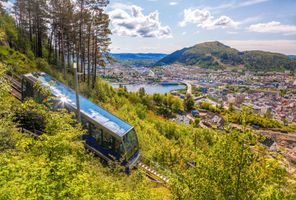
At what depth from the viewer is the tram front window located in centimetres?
1157

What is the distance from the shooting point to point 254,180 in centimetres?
487

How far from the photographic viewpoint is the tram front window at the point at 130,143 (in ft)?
37.9

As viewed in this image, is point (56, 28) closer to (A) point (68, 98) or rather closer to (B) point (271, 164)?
(A) point (68, 98)

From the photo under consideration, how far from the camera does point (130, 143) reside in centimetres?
1210

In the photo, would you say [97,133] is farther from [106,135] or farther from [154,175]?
[154,175]

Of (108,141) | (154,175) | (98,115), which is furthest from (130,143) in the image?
(154,175)

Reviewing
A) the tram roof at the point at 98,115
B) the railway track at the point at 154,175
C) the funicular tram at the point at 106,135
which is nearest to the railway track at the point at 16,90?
the tram roof at the point at 98,115

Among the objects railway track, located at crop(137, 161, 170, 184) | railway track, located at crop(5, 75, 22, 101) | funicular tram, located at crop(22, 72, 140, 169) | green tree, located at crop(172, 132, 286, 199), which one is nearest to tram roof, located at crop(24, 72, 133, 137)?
funicular tram, located at crop(22, 72, 140, 169)

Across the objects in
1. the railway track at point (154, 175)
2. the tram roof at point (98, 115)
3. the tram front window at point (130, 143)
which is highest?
the tram roof at point (98, 115)

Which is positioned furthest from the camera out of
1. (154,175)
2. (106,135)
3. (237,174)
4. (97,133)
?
(154,175)

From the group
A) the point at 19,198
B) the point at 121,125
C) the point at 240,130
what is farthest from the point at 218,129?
the point at 121,125

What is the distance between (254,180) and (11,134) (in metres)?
7.26

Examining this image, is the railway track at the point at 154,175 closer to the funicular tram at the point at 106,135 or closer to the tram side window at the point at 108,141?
the funicular tram at the point at 106,135

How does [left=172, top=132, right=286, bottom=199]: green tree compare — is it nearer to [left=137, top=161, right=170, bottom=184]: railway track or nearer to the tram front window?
the tram front window
